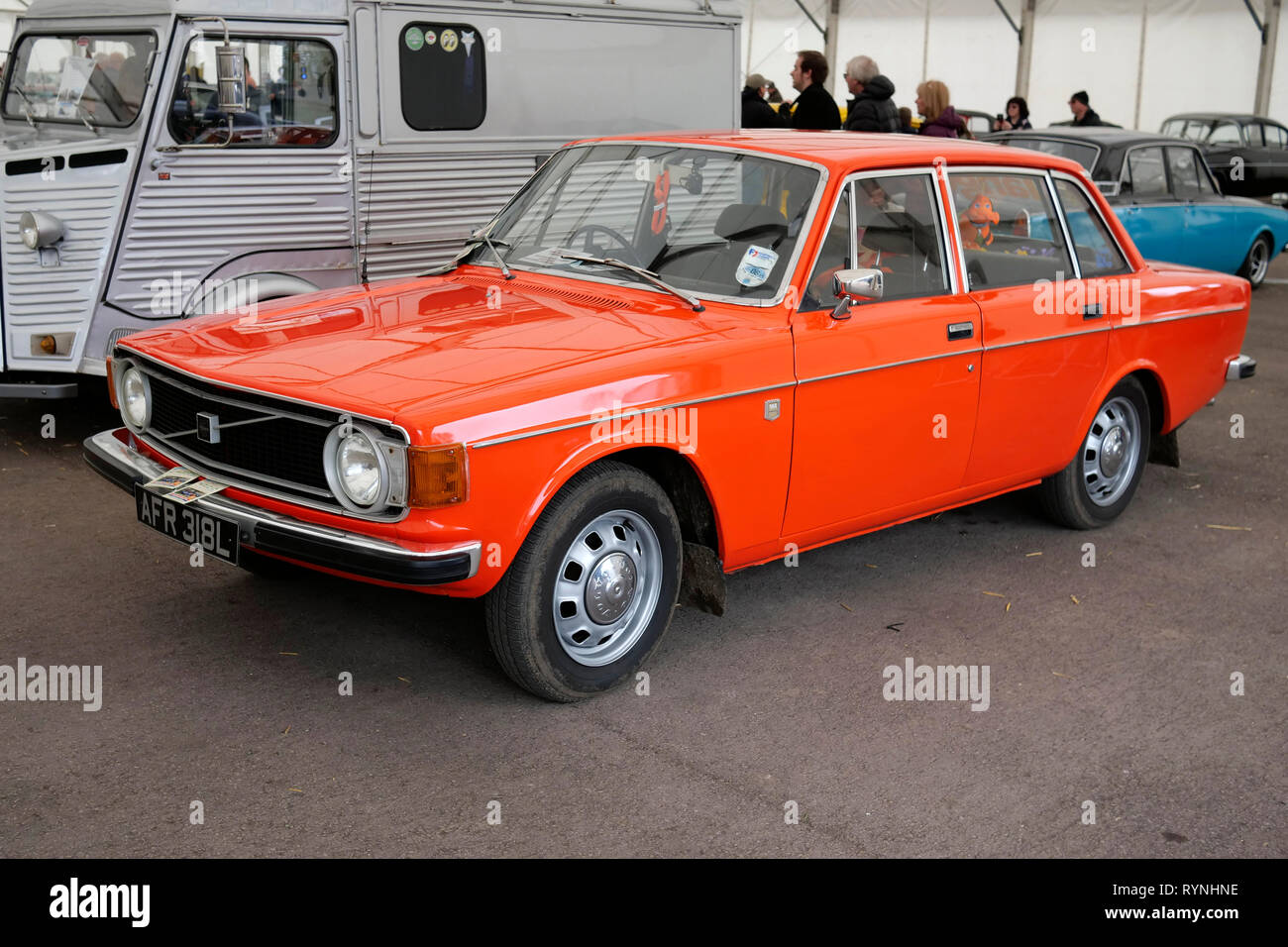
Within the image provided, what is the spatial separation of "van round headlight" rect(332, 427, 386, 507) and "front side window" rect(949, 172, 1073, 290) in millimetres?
2599

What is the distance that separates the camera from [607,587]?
4270 millimetres

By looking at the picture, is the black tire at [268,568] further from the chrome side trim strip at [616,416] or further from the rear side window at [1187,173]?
the rear side window at [1187,173]

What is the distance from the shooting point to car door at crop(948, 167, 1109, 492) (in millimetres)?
5258

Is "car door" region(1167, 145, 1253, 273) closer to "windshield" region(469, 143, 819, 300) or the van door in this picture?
the van door

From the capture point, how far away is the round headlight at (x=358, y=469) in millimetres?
3793

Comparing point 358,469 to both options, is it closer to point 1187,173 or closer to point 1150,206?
point 1150,206

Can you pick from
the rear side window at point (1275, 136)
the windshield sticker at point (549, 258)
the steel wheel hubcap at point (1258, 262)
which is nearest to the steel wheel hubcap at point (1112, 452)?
the windshield sticker at point (549, 258)

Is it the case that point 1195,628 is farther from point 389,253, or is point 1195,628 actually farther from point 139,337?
point 389,253

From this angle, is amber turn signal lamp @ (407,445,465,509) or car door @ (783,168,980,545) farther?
car door @ (783,168,980,545)

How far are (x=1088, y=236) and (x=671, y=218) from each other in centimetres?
210

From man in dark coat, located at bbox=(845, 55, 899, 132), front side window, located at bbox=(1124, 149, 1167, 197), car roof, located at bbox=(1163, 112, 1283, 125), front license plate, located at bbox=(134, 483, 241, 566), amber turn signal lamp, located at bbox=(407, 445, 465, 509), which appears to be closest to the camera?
amber turn signal lamp, located at bbox=(407, 445, 465, 509)

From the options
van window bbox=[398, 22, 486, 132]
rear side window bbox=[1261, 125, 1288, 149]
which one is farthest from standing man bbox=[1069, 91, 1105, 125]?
van window bbox=[398, 22, 486, 132]
